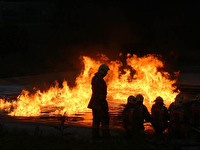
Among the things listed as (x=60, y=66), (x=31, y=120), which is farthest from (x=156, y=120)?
(x=60, y=66)

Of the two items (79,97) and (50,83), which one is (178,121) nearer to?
(79,97)

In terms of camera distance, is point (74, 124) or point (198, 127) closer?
point (198, 127)

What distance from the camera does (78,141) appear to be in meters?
7.98

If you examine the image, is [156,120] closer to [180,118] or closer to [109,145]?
[180,118]

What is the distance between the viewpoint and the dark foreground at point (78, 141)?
697 centimetres

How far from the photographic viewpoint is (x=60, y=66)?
3125cm

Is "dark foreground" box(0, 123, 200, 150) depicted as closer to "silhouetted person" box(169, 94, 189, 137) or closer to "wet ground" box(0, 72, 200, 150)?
"wet ground" box(0, 72, 200, 150)

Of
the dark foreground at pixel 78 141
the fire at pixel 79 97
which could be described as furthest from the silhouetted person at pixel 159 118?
the fire at pixel 79 97

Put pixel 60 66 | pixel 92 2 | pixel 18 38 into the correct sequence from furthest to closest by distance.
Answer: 1. pixel 92 2
2. pixel 18 38
3. pixel 60 66

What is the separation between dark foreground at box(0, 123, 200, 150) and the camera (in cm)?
697

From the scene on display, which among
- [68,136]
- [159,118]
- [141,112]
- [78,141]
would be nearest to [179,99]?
[159,118]

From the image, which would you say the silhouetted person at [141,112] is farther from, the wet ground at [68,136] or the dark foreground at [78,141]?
the dark foreground at [78,141]

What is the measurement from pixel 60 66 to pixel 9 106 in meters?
17.9

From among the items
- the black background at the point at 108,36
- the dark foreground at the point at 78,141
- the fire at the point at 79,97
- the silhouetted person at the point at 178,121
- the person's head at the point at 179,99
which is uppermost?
the black background at the point at 108,36
